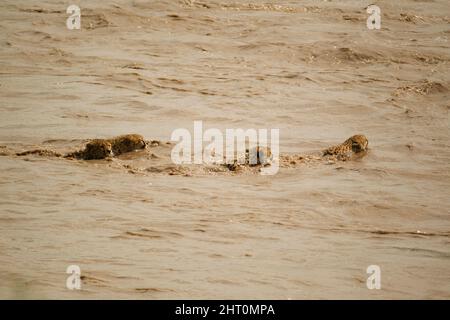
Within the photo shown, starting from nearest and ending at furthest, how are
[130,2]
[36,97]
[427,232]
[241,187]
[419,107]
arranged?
1. [427,232]
2. [241,187]
3. [36,97]
4. [419,107]
5. [130,2]

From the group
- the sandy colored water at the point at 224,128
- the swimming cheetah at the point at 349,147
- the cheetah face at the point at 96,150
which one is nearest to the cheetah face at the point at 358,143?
the swimming cheetah at the point at 349,147

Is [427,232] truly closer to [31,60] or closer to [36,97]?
[36,97]

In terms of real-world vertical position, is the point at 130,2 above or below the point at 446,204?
above

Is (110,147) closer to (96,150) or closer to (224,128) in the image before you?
(96,150)

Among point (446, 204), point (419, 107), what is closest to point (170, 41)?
point (419, 107)

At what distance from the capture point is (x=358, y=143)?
319 inches

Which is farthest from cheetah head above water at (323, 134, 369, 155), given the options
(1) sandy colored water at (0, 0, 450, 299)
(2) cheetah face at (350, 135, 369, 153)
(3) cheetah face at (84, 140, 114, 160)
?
Result: (3) cheetah face at (84, 140, 114, 160)

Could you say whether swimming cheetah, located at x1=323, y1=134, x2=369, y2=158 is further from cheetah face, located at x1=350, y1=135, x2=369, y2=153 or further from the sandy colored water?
the sandy colored water

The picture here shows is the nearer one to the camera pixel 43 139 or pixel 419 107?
pixel 43 139

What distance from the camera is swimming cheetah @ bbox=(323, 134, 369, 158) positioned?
8.05 metres

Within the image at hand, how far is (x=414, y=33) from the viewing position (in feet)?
37.1

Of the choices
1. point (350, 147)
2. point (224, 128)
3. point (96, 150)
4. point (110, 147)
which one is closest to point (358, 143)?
point (350, 147)

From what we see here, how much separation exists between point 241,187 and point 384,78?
11.2ft
